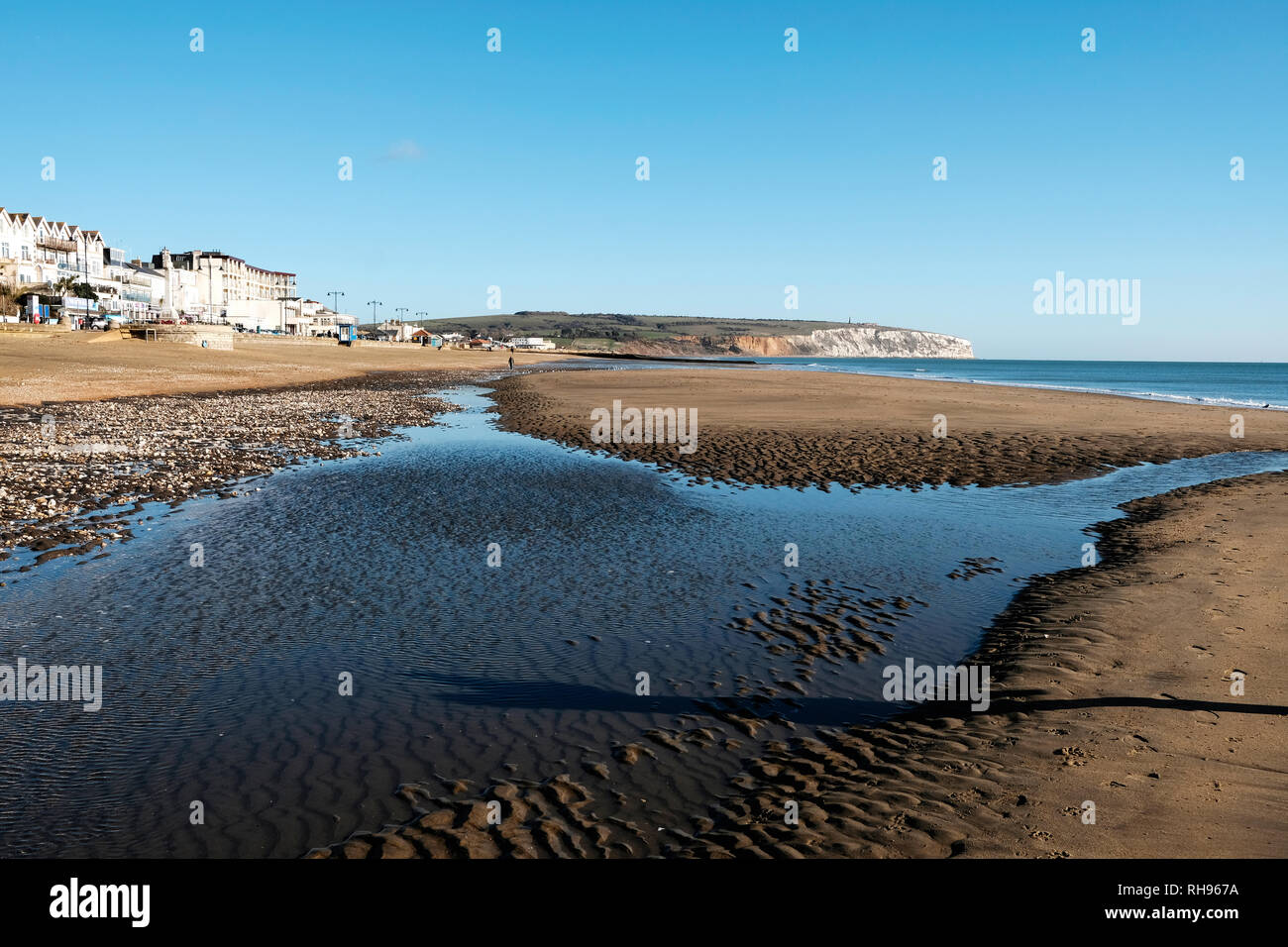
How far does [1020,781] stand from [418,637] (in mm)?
7690

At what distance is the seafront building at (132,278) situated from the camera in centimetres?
10400

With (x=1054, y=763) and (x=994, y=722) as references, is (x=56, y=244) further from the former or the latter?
(x=1054, y=763)

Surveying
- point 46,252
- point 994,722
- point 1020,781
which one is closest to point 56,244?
point 46,252

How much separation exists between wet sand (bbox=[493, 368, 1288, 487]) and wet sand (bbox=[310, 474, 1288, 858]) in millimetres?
13844

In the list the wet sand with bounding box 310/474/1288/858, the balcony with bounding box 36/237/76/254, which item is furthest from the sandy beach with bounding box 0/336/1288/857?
the balcony with bounding box 36/237/76/254

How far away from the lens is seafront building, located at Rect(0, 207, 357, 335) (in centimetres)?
10400

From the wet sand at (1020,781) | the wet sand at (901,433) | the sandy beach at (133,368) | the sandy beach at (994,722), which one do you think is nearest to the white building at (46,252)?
the sandy beach at (133,368)
